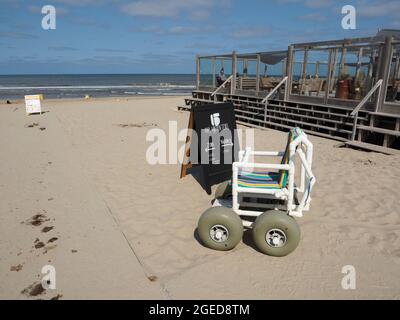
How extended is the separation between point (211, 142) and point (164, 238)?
7.11ft

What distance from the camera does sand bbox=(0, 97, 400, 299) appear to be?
2.90 metres

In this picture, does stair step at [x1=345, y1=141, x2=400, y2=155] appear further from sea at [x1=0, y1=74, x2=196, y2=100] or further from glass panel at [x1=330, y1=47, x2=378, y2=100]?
sea at [x1=0, y1=74, x2=196, y2=100]

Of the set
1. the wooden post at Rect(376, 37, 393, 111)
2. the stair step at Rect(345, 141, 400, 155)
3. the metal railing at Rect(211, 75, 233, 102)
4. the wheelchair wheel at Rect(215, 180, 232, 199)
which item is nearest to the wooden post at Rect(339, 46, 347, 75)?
the wooden post at Rect(376, 37, 393, 111)

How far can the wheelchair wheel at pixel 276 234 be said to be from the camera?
323 cm

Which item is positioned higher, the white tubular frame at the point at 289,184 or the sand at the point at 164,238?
the white tubular frame at the point at 289,184

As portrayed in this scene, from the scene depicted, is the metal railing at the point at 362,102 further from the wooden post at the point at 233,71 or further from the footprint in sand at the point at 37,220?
the footprint in sand at the point at 37,220

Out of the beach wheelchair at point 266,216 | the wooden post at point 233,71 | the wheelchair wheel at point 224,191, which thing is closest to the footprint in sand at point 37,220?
the beach wheelchair at point 266,216

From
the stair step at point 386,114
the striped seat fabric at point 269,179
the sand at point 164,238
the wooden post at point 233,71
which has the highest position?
the wooden post at point 233,71

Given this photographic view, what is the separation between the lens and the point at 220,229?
345cm

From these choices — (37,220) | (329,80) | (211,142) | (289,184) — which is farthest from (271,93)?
(37,220)

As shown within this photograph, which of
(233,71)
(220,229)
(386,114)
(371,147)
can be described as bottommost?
(220,229)

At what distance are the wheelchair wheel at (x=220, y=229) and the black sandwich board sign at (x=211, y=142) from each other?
1.70 metres

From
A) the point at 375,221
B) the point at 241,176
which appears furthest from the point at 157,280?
the point at 375,221

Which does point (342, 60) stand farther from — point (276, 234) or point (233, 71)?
point (276, 234)
